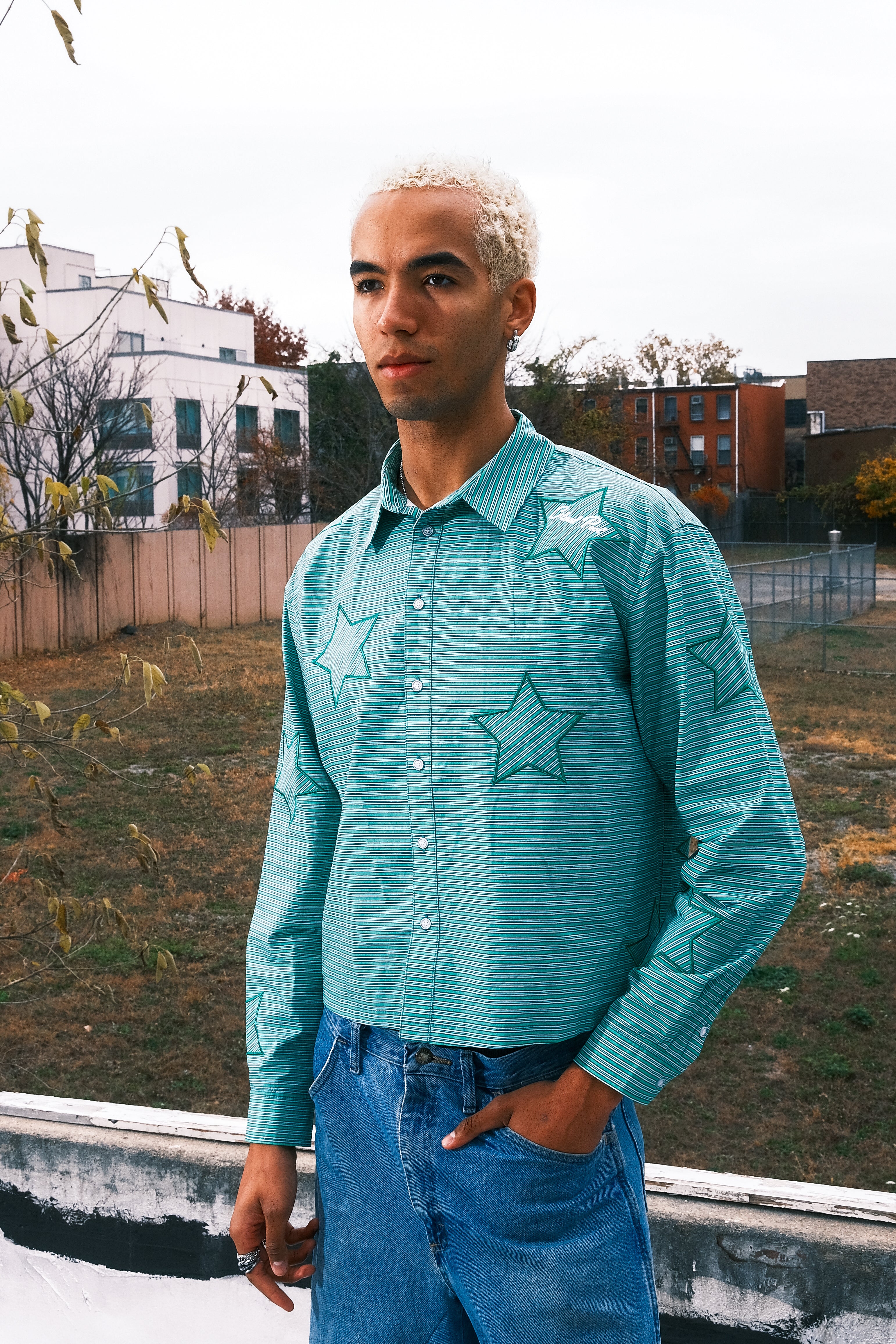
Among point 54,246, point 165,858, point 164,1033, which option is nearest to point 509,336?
point 164,1033

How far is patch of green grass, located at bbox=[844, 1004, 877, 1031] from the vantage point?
6.40 metres

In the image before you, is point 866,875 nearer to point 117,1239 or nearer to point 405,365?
point 117,1239

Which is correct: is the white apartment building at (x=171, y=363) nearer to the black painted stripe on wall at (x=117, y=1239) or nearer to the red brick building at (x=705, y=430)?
the red brick building at (x=705, y=430)

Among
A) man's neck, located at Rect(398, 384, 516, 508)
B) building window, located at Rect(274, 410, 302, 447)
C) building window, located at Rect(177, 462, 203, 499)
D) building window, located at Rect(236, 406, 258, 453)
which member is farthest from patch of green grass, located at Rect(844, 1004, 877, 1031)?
building window, located at Rect(236, 406, 258, 453)

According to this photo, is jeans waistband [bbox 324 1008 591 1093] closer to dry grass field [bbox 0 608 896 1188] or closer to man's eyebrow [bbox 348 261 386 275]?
man's eyebrow [bbox 348 261 386 275]

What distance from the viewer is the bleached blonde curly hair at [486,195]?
1.63 meters

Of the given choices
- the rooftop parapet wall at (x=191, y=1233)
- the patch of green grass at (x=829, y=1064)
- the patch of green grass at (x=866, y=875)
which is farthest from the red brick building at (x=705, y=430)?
the rooftop parapet wall at (x=191, y=1233)

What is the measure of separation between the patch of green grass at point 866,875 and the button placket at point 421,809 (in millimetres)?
7486

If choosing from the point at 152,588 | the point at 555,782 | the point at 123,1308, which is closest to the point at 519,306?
the point at 555,782

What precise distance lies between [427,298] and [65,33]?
1516 millimetres

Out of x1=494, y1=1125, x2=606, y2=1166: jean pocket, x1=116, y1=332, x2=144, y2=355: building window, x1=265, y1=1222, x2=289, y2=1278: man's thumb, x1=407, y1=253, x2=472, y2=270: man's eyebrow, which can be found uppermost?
x1=116, y1=332, x2=144, y2=355: building window

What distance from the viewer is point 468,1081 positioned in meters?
1.55

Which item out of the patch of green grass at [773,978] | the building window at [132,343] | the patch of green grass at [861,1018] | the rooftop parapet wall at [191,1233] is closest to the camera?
the rooftop parapet wall at [191,1233]

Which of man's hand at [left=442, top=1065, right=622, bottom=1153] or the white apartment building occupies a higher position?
the white apartment building
